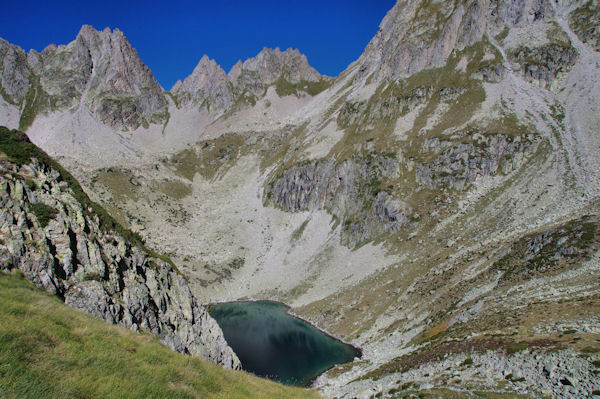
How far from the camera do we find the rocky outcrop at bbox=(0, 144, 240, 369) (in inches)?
693

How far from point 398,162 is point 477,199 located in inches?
1343

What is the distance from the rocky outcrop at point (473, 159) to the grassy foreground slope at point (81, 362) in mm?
105672

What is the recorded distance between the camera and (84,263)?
822 inches

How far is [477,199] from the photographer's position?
92.9 meters

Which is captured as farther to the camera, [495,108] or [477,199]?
[495,108]

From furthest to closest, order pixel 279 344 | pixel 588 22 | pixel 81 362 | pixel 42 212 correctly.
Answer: pixel 588 22 < pixel 279 344 < pixel 42 212 < pixel 81 362

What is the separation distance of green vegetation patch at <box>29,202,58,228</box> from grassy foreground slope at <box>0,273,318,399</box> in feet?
18.4

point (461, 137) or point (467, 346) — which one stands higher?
point (461, 137)

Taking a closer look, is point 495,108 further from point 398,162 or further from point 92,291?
point 92,291

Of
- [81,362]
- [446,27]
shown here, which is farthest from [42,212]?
[446,27]

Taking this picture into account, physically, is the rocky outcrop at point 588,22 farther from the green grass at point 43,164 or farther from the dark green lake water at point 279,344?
the green grass at point 43,164

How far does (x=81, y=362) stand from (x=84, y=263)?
488 inches

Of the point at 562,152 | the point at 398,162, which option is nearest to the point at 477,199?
the point at 562,152

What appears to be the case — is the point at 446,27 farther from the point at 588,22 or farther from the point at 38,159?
the point at 38,159
